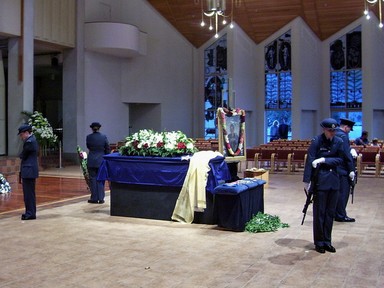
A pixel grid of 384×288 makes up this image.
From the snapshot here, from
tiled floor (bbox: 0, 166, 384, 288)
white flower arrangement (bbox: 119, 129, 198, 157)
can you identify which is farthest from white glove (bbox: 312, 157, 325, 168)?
white flower arrangement (bbox: 119, 129, 198, 157)

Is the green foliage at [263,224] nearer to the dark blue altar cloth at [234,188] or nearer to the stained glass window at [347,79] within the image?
the dark blue altar cloth at [234,188]

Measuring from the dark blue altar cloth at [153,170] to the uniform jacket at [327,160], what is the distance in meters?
1.90

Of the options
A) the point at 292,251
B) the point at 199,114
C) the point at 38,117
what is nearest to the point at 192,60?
the point at 199,114

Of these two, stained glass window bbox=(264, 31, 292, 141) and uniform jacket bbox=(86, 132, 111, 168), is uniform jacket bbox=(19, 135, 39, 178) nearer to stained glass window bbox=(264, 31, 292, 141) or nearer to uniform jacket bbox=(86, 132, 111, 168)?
uniform jacket bbox=(86, 132, 111, 168)

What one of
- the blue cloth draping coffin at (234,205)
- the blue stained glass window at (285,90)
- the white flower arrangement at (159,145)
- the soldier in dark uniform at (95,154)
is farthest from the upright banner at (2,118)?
the blue stained glass window at (285,90)

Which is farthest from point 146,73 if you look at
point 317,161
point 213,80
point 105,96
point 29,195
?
point 317,161

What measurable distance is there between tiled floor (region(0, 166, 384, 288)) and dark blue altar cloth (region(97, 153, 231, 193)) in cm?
63

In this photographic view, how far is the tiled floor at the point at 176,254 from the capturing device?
468 cm

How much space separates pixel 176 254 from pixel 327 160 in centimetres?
204

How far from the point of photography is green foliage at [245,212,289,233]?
22.5ft

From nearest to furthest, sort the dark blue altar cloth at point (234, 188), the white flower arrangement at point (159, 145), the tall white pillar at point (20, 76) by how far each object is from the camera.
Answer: the dark blue altar cloth at point (234, 188) → the white flower arrangement at point (159, 145) → the tall white pillar at point (20, 76)

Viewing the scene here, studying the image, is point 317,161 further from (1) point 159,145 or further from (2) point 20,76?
(2) point 20,76

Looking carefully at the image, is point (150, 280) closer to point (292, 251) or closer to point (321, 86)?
point (292, 251)

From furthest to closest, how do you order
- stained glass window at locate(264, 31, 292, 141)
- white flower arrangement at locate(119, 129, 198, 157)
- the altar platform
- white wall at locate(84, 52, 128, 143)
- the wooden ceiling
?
stained glass window at locate(264, 31, 292, 141) → the wooden ceiling → white wall at locate(84, 52, 128, 143) → white flower arrangement at locate(119, 129, 198, 157) → the altar platform
